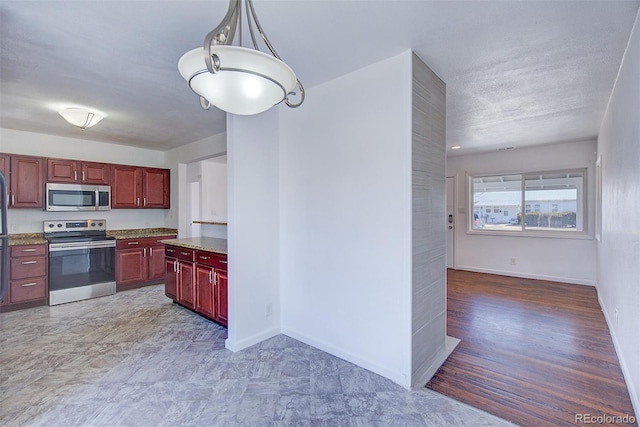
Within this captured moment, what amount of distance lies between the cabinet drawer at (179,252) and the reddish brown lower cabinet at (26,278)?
1.68 meters

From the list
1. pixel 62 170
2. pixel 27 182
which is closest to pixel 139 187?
pixel 62 170

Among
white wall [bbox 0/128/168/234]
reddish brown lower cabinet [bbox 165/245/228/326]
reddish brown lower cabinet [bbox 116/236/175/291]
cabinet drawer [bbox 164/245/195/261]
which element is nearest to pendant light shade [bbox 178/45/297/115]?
reddish brown lower cabinet [bbox 165/245/228/326]

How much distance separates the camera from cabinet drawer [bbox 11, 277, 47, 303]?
3869 mm

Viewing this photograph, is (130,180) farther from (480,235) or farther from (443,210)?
(480,235)

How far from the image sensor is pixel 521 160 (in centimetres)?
557

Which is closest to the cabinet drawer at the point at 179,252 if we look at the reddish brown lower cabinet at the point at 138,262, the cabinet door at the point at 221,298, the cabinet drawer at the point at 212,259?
the cabinet drawer at the point at 212,259

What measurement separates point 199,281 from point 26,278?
243cm

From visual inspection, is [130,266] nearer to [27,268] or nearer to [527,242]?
[27,268]

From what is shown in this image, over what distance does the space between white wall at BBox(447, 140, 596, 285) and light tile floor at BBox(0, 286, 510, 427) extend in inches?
177

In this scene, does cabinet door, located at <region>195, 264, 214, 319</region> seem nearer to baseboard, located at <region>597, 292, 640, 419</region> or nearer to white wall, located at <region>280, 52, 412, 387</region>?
white wall, located at <region>280, 52, 412, 387</region>

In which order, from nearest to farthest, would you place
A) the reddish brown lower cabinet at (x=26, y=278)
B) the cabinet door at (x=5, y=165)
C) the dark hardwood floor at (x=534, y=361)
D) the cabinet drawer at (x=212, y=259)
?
1. the dark hardwood floor at (x=534, y=361)
2. the cabinet drawer at (x=212, y=259)
3. the reddish brown lower cabinet at (x=26, y=278)
4. the cabinet door at (x=5, y=165)

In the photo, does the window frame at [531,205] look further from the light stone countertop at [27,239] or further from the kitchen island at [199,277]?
the light stone countertop at [27,239]

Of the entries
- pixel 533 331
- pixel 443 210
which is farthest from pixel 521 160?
pixel 443 210

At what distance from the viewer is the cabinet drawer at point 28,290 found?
3.87 metres
